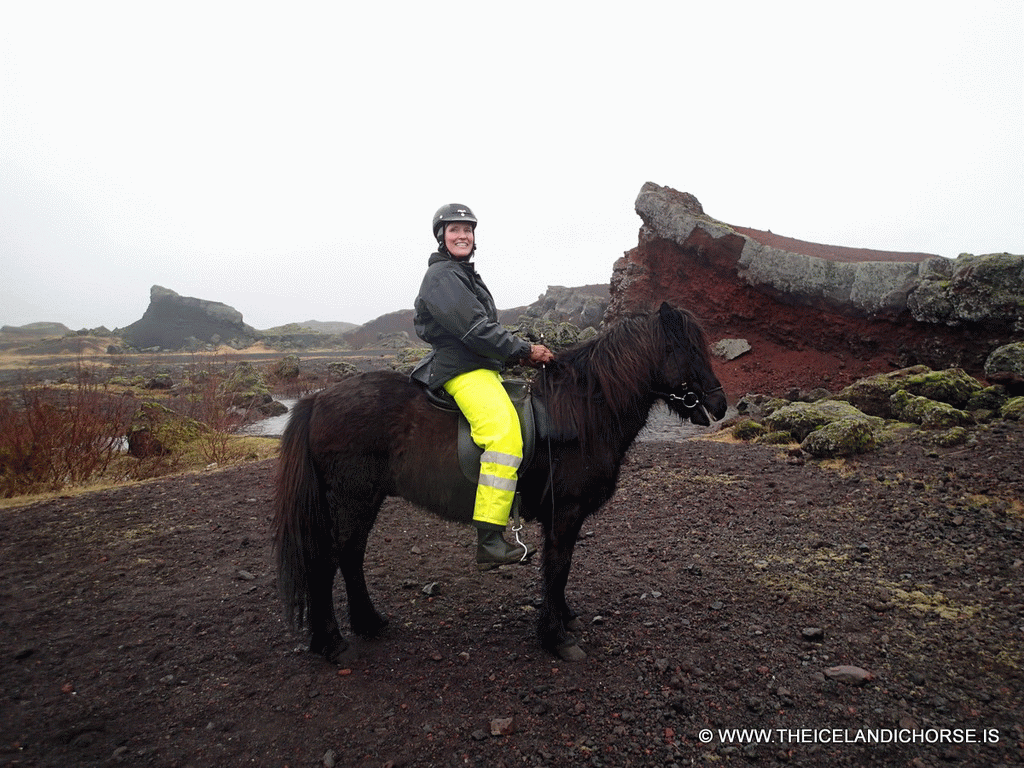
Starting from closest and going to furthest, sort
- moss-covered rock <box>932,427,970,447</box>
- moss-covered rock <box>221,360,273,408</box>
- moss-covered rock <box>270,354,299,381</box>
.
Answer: moss-covered rock <box>932,427,970,447</box> → moss-covered rock <box>221,360,273,408</box> → moss-covered rock <box>270,354,299,381</box>

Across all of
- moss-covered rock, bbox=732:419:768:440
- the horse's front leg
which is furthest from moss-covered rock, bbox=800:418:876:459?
the horse's front leg

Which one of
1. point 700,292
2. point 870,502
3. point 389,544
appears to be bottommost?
point 389,544

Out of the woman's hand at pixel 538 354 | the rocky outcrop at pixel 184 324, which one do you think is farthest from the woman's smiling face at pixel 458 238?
the rocky outcrop at pixel 184 324

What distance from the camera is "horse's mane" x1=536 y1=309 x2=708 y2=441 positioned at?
11.3ft

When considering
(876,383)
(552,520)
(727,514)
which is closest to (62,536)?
(552,520)

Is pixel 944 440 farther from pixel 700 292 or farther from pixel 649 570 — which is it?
pixel 700 292

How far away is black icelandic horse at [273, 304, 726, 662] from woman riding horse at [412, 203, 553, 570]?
21 centimetres

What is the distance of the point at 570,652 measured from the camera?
3336 mm

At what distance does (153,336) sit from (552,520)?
64831 millimetres

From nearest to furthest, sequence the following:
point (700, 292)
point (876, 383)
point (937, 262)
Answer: point (876, 383), point (937, 262), point (700, 292)

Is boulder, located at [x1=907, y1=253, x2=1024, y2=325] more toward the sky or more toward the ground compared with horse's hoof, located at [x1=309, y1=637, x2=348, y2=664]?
more toward the sky

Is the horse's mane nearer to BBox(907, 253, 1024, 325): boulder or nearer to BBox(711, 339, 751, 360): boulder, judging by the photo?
BBox(907, 253, 1024, 325): boulder

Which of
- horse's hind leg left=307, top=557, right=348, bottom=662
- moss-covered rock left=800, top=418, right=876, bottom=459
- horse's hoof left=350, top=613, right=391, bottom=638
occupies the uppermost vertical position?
moss-covered rock left=800, top=418, right=876, bottom=459

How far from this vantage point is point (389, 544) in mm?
5457
